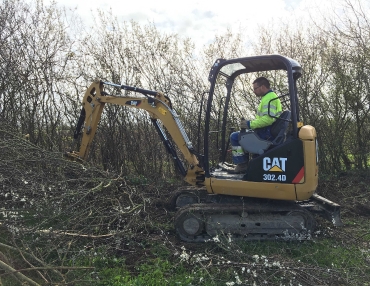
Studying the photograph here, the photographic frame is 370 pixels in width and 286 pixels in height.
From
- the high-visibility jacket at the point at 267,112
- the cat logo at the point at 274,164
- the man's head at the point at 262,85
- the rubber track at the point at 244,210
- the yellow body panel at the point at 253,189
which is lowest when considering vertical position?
the rubber track at the point at 244,210

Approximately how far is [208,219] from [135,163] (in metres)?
4.45

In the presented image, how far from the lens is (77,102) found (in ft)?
27.9

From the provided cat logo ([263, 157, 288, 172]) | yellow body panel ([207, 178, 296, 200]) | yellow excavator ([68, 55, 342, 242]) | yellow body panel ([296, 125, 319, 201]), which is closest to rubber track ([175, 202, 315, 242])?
yellow excavator ([68, 55, 342, 242])

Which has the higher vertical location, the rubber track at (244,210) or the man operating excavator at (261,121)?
the man operating excavator at (261,121)

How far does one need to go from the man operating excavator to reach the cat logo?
0.35 m

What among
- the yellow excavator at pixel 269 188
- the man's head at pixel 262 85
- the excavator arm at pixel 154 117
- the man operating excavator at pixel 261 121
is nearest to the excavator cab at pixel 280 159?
the yellow excavator at pixel 269 188

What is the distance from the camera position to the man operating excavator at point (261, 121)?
15.4 ft

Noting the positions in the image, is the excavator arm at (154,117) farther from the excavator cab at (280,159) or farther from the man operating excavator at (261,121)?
the man operating excavator at (261,121)

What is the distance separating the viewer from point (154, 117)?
582 centimetres

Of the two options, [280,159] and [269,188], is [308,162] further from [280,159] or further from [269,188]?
[269,188]

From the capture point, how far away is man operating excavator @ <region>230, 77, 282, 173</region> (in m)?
4.70

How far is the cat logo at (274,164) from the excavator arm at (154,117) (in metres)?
1.16

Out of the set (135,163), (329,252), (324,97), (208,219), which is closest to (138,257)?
(208,219)

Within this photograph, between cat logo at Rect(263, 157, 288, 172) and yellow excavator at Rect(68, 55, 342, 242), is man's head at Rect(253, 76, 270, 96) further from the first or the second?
cat logo at Rect(263, 157, 288, 172)
